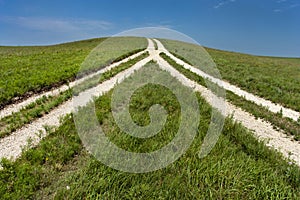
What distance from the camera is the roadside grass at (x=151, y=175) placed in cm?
404

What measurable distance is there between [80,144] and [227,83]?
12.7 meters

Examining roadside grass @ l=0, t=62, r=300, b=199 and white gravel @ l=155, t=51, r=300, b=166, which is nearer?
roadside grass @ l=0, t=62, r=300, b=199

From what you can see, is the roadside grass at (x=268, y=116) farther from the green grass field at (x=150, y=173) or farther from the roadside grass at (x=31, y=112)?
the roadside grass at (x=31, y=112)

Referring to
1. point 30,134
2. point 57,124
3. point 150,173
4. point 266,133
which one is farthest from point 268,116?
point 30,134

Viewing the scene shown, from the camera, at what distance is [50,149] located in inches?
211

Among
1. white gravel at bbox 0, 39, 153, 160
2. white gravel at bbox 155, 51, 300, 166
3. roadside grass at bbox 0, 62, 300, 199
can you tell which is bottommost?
white gravel at bbox 155, 51, 300, 166

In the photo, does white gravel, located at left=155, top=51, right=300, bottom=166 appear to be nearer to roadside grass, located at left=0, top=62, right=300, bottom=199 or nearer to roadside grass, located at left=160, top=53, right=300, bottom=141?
roadside grass, located at left=160, top=53, right=300, bottom=141

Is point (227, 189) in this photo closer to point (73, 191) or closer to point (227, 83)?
point (73, 191)

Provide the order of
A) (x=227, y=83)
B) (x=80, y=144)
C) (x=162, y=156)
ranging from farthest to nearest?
(x=227, y=83), (x=80, y=144), (x=162, y=156)

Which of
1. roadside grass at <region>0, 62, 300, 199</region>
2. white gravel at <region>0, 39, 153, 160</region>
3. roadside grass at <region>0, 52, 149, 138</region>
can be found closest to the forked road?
white gravel at <region>0, 39, 153, 160</region>

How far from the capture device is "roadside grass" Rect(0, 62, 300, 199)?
4.04 m

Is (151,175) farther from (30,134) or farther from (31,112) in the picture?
(31,112)

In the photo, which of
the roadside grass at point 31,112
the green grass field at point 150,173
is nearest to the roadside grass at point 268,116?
the green grass field at point 150,173

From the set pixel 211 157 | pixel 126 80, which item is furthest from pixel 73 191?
pixel 126 80
